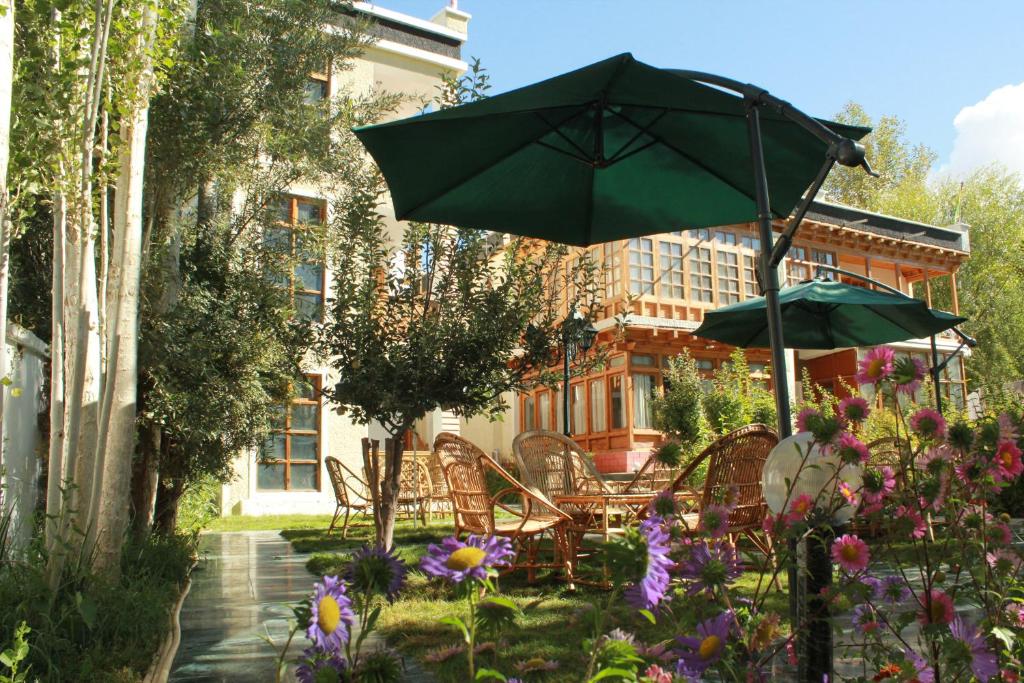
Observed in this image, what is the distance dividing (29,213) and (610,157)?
302 cm

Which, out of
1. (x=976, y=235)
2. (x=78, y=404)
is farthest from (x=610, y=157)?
(x=976, y=235)

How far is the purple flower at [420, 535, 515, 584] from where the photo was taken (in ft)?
3.20

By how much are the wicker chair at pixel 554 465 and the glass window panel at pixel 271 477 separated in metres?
8.66

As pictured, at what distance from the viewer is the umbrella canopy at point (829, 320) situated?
269 inches

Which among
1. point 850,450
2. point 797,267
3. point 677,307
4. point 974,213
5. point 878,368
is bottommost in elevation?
point 850,450

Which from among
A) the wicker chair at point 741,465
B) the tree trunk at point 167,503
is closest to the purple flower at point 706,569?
the wicker chair at point 741,465

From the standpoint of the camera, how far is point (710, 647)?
109 cm

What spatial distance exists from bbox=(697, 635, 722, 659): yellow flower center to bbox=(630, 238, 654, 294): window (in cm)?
1615

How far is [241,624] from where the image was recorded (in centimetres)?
423

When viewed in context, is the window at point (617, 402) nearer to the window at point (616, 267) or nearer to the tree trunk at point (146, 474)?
the window at point (616, 267)

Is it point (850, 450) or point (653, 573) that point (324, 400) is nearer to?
point (850, 450)

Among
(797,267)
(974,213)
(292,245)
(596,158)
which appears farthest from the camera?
(974,213)

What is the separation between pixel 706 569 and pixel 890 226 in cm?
2313

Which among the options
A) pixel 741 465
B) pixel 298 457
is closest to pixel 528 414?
pixel 298 457
